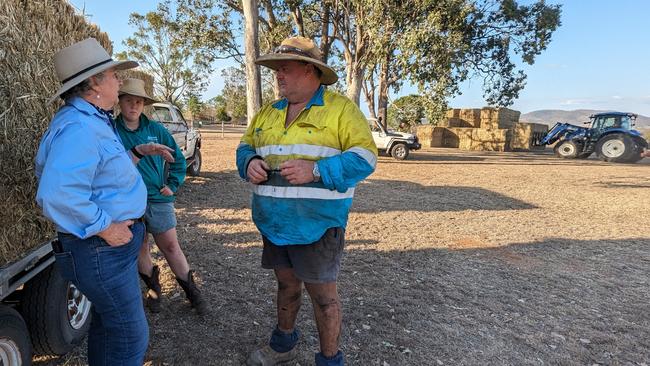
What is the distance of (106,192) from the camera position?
1.70 meters

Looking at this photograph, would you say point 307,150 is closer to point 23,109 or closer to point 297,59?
point 297,59

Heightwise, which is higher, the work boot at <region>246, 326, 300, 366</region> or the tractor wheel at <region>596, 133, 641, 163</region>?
the tractor wheel at <region>596, 133, 641, 163</region>

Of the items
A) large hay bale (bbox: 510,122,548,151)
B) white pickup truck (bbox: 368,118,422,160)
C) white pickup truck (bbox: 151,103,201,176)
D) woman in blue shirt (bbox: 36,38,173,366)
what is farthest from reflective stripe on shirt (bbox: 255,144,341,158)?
large hay bale (bbox: 510,122,548,151)

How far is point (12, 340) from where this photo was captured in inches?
76.5

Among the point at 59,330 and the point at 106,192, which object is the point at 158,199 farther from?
the point at 106,192

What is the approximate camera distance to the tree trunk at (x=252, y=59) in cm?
781

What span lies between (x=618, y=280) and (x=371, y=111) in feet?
56.6

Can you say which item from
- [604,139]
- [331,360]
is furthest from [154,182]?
[604,139]

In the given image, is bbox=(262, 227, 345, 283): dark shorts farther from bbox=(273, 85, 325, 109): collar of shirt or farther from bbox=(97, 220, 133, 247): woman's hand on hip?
bbox=(97, 220, 133, 247): woman's hand on hip

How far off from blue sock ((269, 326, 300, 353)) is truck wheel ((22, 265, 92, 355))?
133cm

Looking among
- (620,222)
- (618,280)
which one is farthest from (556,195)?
(618,280)

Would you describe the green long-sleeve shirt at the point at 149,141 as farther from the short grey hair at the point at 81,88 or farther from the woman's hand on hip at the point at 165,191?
the short grey hair at the point at 81,88

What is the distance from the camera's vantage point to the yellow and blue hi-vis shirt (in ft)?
6.81

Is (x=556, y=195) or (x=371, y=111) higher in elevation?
(x=371, y=111)
